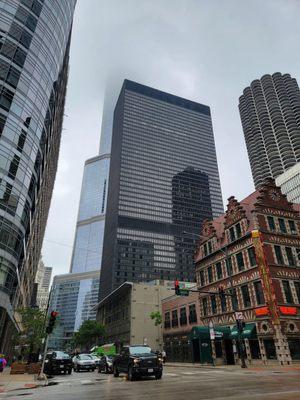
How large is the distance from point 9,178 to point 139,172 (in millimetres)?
153889

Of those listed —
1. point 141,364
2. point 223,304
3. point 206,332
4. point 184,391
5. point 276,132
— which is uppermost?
point 276,132

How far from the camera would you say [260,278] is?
1259 inches

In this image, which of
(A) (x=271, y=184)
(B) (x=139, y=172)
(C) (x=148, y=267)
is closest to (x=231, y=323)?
(A) (x=271, y=184)

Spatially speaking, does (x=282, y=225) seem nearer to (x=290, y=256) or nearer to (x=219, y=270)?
(x=290, y=256)

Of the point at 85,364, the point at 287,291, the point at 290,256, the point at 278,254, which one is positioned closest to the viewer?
the point at 287,291

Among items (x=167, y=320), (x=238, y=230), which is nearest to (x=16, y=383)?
(x=238, y=230)

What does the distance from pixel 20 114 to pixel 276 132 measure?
166464mm

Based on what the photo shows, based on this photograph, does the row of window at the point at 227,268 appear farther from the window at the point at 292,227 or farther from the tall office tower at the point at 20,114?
the tall office tower at the point at 20,114

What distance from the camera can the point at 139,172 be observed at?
629ft

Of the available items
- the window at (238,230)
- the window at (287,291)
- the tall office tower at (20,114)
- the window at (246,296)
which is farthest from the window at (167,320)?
the window at (287,291)

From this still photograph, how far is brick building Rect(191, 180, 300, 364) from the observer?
3009 centimetres

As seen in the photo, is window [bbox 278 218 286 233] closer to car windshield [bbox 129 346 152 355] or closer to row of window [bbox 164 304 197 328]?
row of window [bbox 164 304 197 328]

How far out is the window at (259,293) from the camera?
3173 cm

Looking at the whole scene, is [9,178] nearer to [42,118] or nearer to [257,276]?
[42,118]
